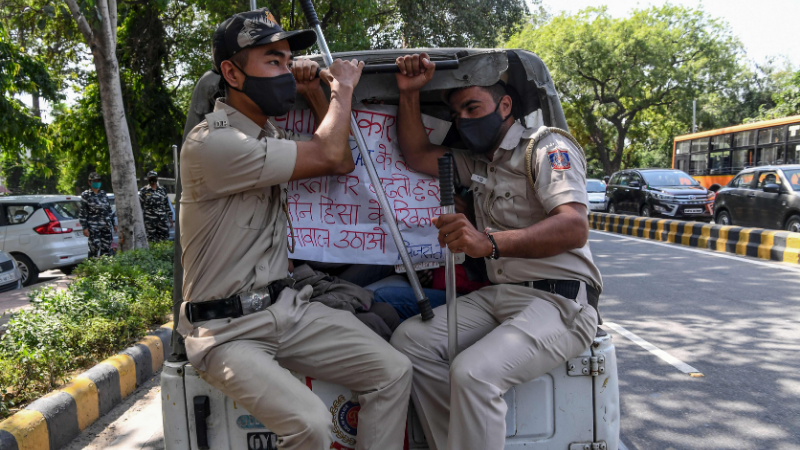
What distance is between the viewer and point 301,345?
2223mm

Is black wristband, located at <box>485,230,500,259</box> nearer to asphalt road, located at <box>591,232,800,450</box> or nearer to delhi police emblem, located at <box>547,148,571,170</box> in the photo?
delhi police emblem, located at <box>547,148,571,170</box>

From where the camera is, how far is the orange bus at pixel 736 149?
16109mm

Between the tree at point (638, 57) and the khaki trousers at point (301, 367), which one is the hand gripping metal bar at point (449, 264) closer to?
the khaki trousers at point (301, 367)

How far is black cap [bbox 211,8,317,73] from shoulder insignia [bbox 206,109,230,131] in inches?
10.8

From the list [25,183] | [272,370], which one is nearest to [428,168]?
[272,370]

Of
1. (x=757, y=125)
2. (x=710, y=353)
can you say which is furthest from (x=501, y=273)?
(x=757, y=125)

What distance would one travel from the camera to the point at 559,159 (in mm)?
2486

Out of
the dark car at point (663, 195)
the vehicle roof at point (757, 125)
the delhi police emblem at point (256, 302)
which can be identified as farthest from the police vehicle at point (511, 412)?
the vehicle roof at point (757, 125)

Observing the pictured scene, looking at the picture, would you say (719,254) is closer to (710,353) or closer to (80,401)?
(710,353)

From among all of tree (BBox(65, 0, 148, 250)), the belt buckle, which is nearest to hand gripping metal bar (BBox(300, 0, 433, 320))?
the belt buckle

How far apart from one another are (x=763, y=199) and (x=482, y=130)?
11025 millimetres

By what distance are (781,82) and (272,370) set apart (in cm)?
4827

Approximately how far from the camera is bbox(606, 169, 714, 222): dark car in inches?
615

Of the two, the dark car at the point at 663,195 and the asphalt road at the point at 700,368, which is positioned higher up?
the dark car at the point at 663,195
